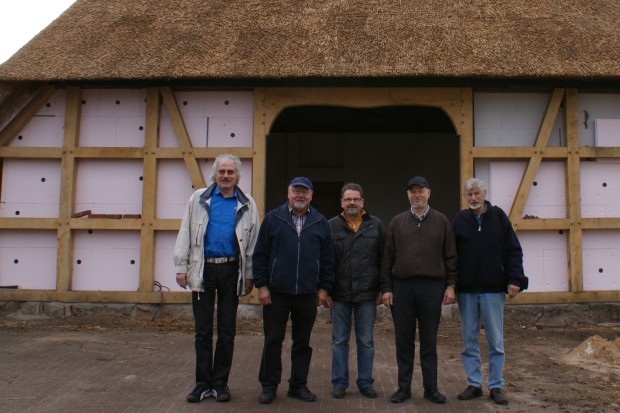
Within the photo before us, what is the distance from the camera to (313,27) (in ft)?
23.7

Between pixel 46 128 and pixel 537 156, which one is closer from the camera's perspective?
pixel 537 156

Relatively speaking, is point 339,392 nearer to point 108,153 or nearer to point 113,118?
point 108,153

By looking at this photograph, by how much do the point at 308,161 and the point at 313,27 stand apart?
512 cm

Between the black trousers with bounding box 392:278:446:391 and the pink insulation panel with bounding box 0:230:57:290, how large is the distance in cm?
529

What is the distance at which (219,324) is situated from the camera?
410 centimetres

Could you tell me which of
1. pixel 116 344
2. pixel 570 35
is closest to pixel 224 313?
pixel 116 344

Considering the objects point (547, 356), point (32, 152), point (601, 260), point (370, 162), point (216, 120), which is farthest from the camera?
point (370, 162)

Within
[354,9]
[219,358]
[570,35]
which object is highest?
[354,9]

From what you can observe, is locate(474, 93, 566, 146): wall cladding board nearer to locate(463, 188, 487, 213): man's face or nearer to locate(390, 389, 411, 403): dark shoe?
locate(463, 188, 487, 213): man's face

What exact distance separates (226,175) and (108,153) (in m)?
3.84

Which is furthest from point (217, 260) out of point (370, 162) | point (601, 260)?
point (370, 162)

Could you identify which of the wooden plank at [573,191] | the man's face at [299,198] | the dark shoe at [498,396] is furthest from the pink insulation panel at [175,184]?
the wooden plank at [573,191]

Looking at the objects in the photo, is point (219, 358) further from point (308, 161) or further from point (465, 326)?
point (308, 161)

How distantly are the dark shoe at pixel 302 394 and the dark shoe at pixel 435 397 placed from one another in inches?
35.7
